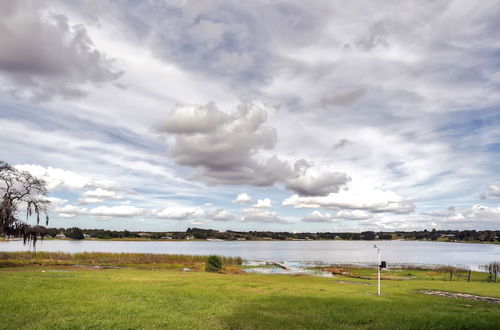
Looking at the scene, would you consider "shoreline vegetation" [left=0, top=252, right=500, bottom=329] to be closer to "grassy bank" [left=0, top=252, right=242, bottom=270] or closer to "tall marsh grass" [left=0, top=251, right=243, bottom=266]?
"grassy bank" [left=0, top=252, right=242, bottom=270]

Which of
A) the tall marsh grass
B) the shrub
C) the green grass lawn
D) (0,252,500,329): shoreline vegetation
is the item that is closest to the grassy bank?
the tall marsh grass

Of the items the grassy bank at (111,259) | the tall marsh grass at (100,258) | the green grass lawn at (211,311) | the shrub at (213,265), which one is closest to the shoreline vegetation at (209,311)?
the green grass lawn at (211,311)

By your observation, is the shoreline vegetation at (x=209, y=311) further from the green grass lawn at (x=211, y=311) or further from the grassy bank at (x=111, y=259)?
the grassy bank at (x=111, y=259)

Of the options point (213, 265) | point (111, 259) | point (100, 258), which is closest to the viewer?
Answer: point (213, 265)

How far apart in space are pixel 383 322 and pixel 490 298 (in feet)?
62.4

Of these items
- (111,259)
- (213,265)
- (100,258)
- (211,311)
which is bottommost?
(111,259)

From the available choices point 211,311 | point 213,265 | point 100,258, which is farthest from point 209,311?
point 100,258

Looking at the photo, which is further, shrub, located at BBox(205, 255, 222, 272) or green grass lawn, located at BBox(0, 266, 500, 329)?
shrub, located at BBox(205, 255, 222, 272)

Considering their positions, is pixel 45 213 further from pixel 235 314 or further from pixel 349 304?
pixel 349 304

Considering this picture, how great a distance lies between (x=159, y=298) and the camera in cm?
2319

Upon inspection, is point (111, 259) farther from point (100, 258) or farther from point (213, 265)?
point (213, 265)

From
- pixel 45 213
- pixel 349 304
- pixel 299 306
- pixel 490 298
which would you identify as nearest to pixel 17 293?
pixel 299 306

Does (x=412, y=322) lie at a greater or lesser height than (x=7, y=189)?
lesser

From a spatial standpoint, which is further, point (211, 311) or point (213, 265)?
point (213, 265)
